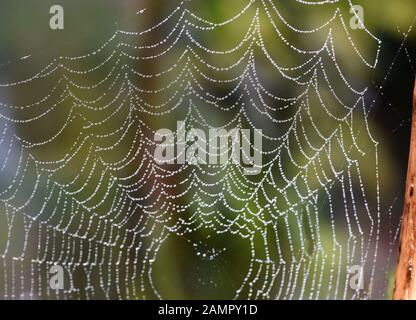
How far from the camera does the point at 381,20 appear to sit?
137 inches

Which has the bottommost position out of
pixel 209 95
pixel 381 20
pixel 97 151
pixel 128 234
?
pixel 128 234

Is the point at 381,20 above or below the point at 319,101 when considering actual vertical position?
above

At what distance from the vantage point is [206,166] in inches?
142

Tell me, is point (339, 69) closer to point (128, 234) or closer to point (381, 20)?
point (381, 20)

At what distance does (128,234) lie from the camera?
3576 millimetres

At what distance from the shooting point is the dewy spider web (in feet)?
11.5

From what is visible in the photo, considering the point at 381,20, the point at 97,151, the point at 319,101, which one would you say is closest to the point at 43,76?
the point at 97,151

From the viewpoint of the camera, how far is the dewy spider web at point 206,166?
138 inches

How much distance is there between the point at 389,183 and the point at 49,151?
158 centimetres

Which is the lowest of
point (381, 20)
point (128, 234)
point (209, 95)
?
point (128, 234)

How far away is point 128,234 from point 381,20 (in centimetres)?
152

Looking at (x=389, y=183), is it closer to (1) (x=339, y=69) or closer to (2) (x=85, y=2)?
(1) (x=339, y=69)

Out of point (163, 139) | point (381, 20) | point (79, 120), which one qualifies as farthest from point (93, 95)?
point (381, 20)

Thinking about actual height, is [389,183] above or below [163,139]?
below
